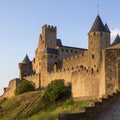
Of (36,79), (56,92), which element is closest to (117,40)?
→ (56,92)

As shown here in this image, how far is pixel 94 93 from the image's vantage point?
48312 mm

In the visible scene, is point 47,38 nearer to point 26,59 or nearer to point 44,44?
point 44,44

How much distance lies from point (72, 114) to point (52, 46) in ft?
227

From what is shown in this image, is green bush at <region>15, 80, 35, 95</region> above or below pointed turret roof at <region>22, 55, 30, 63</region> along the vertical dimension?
below

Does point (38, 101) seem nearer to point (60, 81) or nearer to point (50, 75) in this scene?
point (60, 81)

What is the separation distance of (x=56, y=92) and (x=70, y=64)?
14512 millimetres

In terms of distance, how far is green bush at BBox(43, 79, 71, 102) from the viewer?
55188 millimetres

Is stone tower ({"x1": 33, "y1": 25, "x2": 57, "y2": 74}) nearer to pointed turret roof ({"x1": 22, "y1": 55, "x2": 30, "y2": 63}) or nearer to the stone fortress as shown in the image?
the stone fortress

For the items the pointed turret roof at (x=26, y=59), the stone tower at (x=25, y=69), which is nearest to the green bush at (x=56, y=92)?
the stone tower at (x=25, y=69)

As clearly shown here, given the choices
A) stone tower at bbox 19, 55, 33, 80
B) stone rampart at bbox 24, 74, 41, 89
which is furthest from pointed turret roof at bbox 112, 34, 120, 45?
stone tower at bbox 19, 55, 33, 80

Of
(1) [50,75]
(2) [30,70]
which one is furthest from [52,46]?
(1) [50,75]

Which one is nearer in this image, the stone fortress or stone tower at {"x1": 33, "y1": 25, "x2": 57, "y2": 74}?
the stone fortress

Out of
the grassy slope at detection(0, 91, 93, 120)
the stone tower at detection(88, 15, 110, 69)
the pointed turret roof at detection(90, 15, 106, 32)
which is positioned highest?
the pointed turret roof at detection(90, 15, 106, 32)

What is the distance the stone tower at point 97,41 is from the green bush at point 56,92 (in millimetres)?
5828
